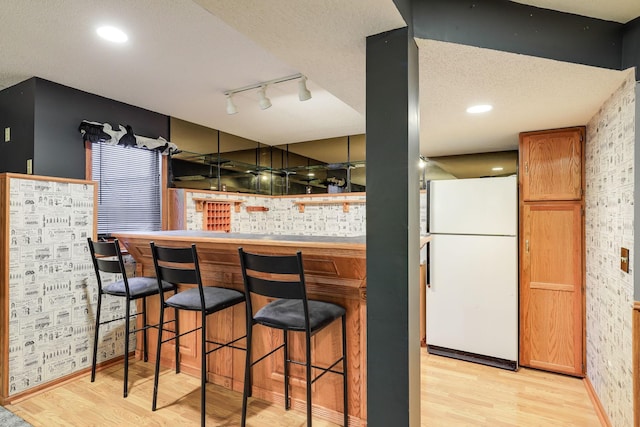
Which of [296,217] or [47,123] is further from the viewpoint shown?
[296,217]

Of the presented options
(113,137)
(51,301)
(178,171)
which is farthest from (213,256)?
(178,171)

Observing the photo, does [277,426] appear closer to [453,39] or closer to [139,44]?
[453,39]

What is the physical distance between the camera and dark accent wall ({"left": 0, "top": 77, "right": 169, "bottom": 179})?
290 cm

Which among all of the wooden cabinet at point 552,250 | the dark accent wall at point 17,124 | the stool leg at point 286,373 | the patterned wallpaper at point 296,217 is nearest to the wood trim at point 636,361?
the wooden cabinet at point 552,250

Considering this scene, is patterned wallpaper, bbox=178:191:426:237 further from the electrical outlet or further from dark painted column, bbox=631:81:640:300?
dark painted column, bbox=631:81:640:300

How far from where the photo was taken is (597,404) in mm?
2430

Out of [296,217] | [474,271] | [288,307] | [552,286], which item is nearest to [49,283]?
[288,307]

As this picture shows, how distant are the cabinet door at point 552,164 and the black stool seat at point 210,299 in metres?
2.64

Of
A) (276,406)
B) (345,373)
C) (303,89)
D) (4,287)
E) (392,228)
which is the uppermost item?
(303,89)

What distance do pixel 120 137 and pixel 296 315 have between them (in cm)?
264

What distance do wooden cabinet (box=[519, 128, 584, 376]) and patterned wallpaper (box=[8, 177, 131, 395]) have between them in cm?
382

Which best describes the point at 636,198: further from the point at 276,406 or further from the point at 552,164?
the point at 276,406

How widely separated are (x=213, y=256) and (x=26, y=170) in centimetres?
187

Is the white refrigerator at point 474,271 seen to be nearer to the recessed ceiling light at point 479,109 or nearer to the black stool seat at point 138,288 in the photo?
the recessed ceiling light at point 479,109
